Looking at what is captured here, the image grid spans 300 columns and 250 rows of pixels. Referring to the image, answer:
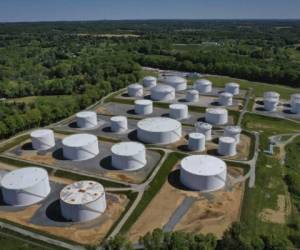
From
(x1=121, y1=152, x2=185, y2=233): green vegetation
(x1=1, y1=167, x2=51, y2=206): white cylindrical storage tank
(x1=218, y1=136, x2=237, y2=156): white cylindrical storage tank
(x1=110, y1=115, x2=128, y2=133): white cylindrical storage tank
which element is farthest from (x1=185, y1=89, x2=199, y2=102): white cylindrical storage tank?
(x1=1, y1=167, x2=51, y2=206): white cylindrical storage tank

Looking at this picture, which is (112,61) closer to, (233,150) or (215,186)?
(233,150)

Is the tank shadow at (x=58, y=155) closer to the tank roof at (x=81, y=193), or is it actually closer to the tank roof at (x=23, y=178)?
the tank roof at (x=23, y=178)

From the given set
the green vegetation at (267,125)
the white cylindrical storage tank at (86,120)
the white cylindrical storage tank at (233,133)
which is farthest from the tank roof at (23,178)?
the green vegetation at (267,125)

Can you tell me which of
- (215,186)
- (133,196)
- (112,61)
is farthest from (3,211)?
(112,61)

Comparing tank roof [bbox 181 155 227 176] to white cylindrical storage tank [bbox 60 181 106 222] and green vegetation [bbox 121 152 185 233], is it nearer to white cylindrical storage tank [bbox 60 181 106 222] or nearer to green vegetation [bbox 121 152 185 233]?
green vegetation [bbox 121 152 185 233]

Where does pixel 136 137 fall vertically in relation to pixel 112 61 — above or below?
below
